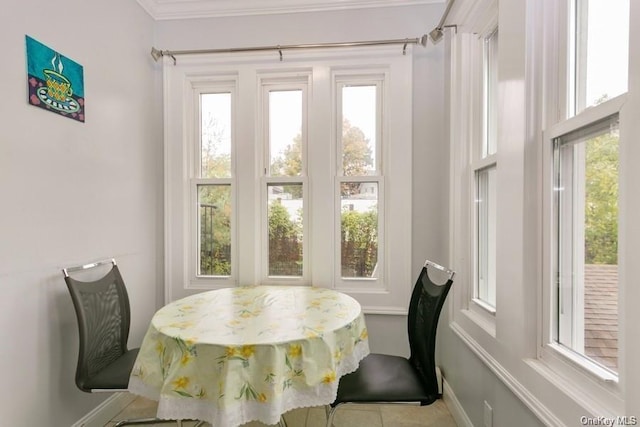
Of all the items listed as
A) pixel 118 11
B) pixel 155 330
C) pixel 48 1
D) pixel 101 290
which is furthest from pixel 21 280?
pixel 118 11

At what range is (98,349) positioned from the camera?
1.61 metres

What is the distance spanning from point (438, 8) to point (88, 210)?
272 centimetres

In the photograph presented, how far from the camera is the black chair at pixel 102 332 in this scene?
149 cm

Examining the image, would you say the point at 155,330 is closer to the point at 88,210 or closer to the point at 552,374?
the point at 88,210

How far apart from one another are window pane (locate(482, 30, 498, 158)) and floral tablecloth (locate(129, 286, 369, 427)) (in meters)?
1.26

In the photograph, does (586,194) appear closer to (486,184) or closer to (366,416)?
(486,184)

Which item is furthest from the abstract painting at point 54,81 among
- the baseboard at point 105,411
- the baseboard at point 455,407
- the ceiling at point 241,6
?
the baseboard at point 455,407

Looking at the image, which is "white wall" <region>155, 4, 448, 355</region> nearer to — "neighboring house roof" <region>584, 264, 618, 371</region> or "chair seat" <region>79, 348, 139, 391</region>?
"neighboring house roof" <region>584, 264, 618, 371</region>

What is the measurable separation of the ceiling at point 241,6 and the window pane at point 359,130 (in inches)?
23.2

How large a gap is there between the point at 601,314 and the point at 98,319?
220 cm

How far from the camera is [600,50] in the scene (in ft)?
3.19

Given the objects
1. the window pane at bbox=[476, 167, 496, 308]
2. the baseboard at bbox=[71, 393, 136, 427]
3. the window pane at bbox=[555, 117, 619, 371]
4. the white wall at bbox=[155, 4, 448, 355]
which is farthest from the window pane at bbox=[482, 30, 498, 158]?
the baseboard at bbox=[71, 393, 136, 427]

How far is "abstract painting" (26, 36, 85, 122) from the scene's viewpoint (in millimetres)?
1502

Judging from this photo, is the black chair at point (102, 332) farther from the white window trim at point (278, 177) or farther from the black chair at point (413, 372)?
the black chair at point (413, 372)
